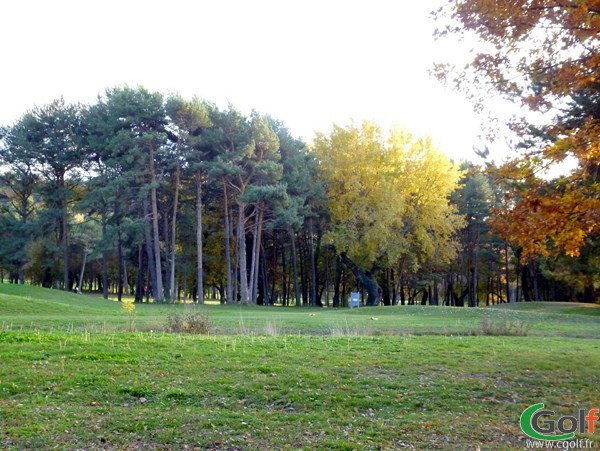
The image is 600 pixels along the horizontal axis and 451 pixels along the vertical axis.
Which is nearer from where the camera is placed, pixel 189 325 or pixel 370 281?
pixel 189 325

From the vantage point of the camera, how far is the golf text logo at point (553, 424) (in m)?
6.54

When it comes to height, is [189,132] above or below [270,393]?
above

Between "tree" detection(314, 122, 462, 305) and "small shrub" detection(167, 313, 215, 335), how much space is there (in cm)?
2306

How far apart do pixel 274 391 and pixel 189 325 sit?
738 cm

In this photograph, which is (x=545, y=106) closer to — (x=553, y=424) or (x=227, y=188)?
(x=553, y=424)

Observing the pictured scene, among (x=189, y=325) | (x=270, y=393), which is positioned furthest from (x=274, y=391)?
(x=189, y=325)

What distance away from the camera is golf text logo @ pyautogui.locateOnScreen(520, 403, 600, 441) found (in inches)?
257

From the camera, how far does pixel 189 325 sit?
48.6 ft

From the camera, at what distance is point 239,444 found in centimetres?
609

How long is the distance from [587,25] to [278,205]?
28604mm

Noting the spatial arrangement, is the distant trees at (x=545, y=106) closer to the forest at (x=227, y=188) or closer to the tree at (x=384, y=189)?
the forest at (x=227, y=188)

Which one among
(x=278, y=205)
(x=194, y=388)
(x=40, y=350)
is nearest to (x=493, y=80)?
(x=194, y=388)

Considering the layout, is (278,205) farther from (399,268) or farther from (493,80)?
(493,80)

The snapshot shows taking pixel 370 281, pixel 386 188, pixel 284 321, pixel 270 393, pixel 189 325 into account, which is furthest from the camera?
pixel 370 281
